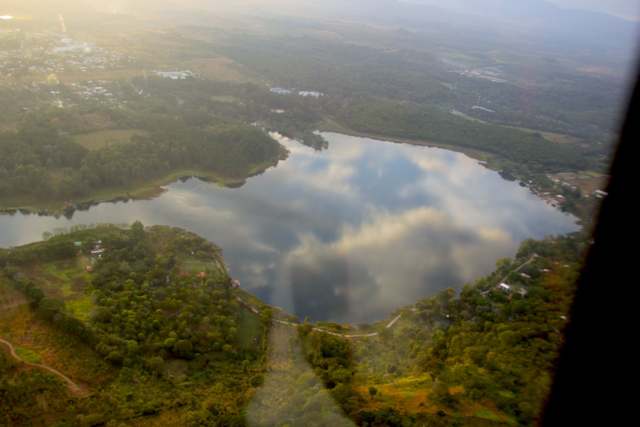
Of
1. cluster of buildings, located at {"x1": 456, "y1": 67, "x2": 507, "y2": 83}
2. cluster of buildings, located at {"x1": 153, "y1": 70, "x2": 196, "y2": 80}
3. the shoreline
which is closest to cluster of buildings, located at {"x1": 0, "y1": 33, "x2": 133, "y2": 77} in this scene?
cluster of buildings, located at {"x1": 153, "y1": 70, "x2": 196, "y2": 80}

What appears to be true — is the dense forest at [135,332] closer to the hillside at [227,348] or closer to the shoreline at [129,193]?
the hillside at [227,348]

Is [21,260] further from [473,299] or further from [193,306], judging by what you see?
[473,299]

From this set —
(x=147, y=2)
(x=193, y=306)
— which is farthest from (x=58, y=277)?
(x=147, y=2)

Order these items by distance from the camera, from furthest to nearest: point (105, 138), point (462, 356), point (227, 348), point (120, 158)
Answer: point (105, 138) < point (120, 158) < point (227, 348) < point (462, 356)

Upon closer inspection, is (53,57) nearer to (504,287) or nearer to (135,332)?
(135,332)

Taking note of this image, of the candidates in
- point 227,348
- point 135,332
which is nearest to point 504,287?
point 227,348

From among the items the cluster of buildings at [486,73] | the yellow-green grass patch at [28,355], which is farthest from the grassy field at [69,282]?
the cluster of buildings at [486,73]
